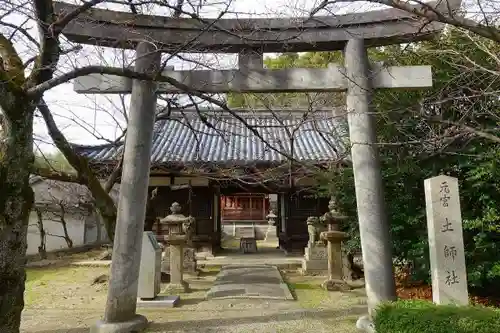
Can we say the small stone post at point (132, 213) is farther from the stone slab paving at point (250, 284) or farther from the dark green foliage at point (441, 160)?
the dark green foliage at point (441, 160)

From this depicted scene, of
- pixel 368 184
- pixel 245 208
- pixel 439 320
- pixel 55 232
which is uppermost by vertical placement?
pixel 368 184

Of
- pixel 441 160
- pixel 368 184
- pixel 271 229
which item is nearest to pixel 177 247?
pixel 368 184

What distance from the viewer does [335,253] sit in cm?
906

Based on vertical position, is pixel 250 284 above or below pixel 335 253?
below

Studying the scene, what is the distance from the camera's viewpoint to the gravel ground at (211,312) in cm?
554

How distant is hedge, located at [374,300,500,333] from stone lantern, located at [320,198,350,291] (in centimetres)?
460

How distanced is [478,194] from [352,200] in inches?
99.1

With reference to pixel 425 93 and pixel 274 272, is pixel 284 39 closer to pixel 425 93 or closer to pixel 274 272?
pixel 425 93

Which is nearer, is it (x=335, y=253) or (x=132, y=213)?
(x=132, y=213)

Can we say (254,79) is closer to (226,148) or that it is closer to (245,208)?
(226,148)

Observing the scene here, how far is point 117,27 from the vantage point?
555cm

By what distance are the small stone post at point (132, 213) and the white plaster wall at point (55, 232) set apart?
13561 millimetres

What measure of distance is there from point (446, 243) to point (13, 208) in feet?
15.6

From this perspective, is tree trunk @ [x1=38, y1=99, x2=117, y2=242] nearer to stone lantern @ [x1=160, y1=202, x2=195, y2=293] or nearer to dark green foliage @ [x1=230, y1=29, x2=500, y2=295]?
stone lantern @ [x1=160, y1=202, x2=195, y2=293]
